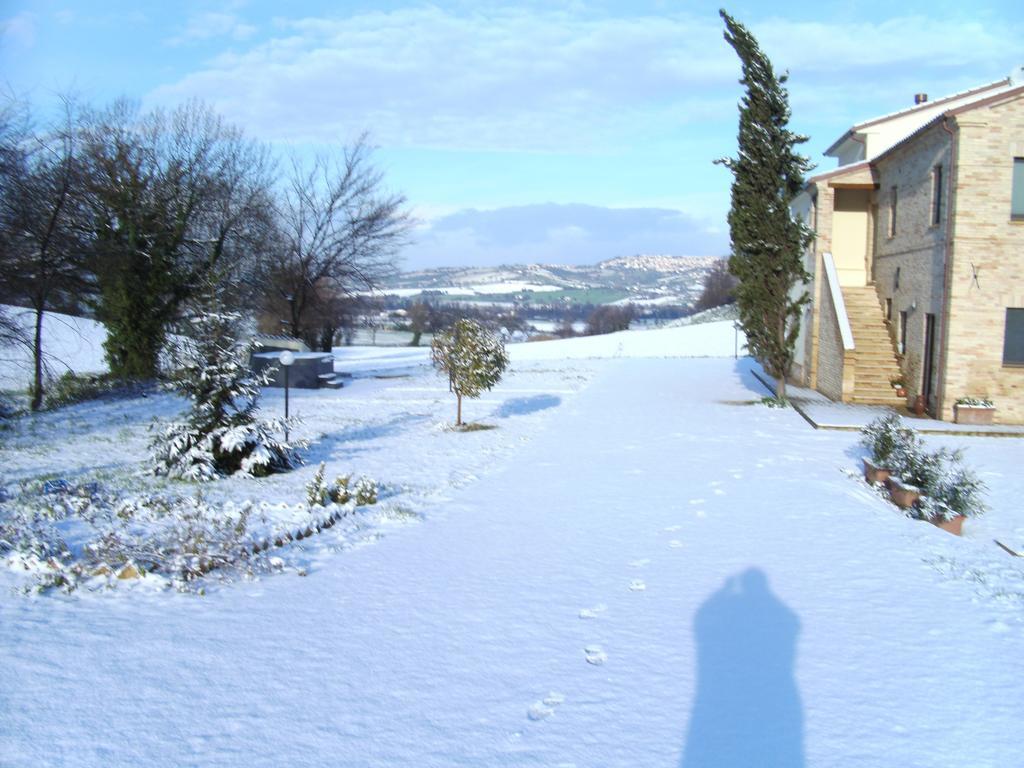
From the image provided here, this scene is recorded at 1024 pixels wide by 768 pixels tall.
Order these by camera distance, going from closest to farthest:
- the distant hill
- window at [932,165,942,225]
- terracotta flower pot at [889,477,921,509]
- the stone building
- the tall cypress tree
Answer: terracotta flower pot at [889,477,921,509], the stone building, window at [932,165,942,225], the tall cypress tree, the distant hill

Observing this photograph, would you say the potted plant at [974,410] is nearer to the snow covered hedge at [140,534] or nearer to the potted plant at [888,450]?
the potted plant at [888,450]

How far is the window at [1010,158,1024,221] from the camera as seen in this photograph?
50.2 ft

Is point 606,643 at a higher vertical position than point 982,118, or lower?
lower

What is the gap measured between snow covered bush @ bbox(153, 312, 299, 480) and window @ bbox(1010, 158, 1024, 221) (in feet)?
45.9

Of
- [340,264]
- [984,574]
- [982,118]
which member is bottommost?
[984,574]

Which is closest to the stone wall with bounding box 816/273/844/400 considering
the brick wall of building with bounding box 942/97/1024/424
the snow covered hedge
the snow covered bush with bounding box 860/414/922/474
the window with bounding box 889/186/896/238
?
the window with bounding box 889/186/896/238

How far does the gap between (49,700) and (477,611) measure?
2694mm

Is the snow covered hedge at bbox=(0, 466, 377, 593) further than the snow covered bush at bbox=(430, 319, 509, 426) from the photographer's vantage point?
No

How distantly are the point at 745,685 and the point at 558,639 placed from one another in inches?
48.6

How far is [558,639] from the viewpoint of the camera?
210 inches

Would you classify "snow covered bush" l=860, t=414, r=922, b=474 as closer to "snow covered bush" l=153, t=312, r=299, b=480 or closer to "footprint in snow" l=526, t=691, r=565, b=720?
"footprint in snow" l=526, t=691, r=565, b=720

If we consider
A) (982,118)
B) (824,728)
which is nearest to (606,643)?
(824,728)

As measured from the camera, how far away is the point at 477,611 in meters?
5.81

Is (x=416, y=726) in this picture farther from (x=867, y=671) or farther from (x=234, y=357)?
(x=234, y=357)
